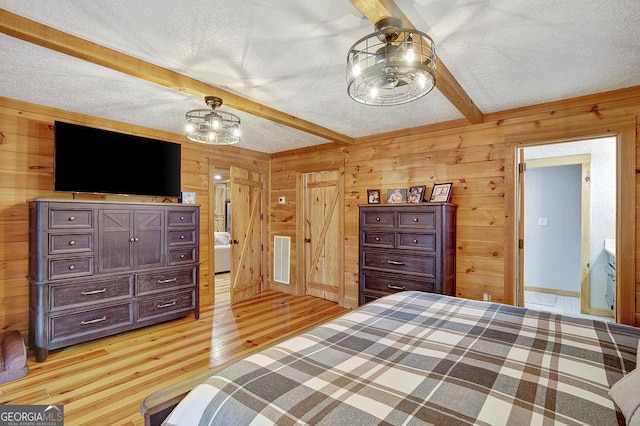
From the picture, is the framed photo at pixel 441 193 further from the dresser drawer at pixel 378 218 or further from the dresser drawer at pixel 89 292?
the dresser drawer at pixel 89 292

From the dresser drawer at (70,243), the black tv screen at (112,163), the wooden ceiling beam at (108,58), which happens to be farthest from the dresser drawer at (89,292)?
the wooden ceiling beam at (108,58)

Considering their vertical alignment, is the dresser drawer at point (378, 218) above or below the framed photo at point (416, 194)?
below

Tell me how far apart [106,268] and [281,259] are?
2607mm

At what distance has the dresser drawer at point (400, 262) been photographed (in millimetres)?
3209

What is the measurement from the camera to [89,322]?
296 cm

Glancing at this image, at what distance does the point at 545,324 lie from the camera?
67.2 inches

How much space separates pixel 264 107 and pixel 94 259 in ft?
7.18

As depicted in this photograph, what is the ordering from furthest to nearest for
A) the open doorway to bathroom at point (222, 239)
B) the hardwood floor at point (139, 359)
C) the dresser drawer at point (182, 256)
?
the open doorway to bathroom at point (222, 239), the dresser drawer at point (182, 256), the hardwood floor at point (139, 359)

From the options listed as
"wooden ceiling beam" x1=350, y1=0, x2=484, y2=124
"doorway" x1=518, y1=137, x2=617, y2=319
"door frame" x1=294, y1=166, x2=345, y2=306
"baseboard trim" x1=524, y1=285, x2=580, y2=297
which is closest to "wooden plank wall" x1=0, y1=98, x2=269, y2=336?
"door frame" x1=294, y1=166, x2=345, y2=306

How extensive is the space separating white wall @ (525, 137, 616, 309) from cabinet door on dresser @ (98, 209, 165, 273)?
520cm

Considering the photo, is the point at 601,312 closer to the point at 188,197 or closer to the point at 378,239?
the point at 378,239

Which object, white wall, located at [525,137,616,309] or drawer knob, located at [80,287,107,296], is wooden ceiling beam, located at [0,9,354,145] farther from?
white wall, located at [525,137,616,309]

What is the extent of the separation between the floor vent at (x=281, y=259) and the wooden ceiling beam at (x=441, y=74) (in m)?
3.23

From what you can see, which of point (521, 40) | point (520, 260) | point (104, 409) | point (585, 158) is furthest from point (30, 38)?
point (585, 158)
